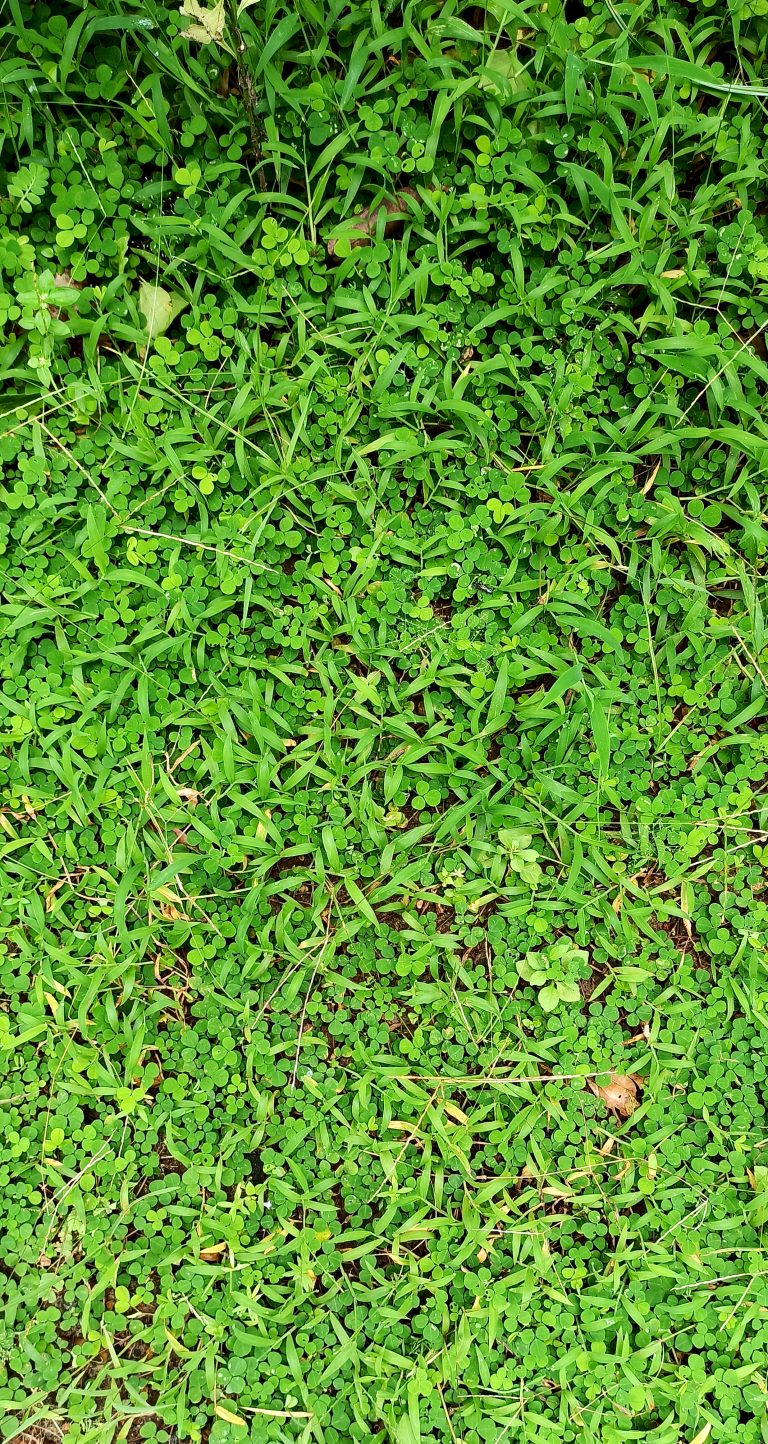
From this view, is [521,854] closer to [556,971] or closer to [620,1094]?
[556,971]

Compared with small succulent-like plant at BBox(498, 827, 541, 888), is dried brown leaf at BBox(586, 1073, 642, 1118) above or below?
below

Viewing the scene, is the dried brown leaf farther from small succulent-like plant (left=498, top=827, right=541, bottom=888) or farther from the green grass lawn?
small succulent-like plant (left=498, top=827, right=541, bottom=888)

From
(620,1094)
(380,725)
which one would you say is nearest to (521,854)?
(380,725)

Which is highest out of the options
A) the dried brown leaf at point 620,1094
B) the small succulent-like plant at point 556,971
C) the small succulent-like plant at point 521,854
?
the small succulent-like plant at point 521,854

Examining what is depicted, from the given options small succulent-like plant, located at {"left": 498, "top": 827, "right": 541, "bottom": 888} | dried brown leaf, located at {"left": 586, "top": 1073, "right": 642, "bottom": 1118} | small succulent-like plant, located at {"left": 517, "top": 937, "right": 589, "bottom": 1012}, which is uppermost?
small succulent-like plant, located at {"left": 498, "top": 827, "right": 541, "bottom": 888}

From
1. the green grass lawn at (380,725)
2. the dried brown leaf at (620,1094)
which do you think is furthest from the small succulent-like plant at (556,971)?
the dried brown leaf at (620,1094)

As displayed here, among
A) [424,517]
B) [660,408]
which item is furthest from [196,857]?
[660,408]

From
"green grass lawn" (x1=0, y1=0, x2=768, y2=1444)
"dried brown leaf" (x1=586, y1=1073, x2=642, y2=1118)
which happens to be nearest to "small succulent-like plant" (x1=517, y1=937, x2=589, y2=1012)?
"green grass lawn" (x1=0, y1=0, x2=768, y2=1444)

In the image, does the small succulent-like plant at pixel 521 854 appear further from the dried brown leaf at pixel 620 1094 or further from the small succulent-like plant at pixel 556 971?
the dried brown leaf at pixel 620 1094

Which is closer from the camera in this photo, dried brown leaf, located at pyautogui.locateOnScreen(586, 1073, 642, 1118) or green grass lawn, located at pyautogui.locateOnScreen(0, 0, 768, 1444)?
green grass lawn, located at pyautogui.locateOnScreen(0, 0, 768, 1444)
